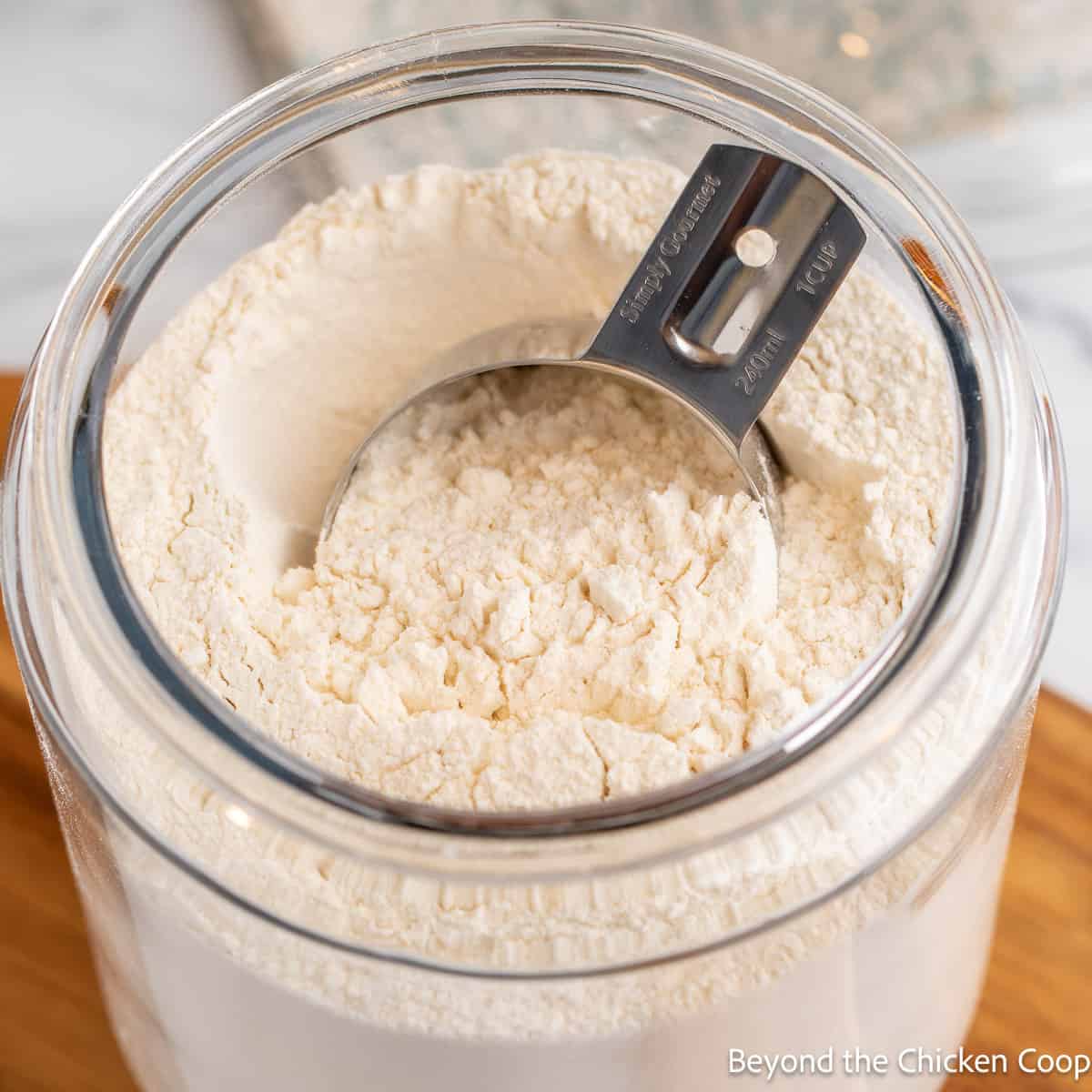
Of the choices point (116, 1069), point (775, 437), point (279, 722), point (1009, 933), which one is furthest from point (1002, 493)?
point (116, 1069)

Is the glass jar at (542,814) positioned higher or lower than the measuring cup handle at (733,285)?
lower

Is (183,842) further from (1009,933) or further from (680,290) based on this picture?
(1009,933)

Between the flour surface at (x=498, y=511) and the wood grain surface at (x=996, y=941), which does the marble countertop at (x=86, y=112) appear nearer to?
the wood grain surface at (x=996, y=941)

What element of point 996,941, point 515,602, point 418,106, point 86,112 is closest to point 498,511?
point 515,602

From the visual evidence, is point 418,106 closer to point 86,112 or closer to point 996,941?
point 996,941

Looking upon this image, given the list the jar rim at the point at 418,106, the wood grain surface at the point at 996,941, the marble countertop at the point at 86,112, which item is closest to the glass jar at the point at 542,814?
the jar rim at the point at 418,106

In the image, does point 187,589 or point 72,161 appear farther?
point 72,161

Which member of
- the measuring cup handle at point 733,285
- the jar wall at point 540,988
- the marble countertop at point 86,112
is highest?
the marble countertop at point 86,112

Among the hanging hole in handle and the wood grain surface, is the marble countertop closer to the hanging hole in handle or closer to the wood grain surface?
the wood grain surface
